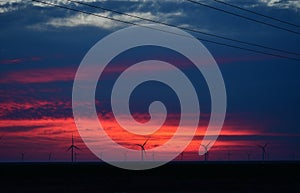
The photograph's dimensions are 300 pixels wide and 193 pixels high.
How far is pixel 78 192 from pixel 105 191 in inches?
182

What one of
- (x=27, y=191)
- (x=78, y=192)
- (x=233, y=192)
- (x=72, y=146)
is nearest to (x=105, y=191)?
(x=78, y=192)

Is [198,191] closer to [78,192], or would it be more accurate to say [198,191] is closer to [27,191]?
[78,192]

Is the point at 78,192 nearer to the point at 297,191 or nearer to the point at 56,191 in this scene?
the point at 56,191

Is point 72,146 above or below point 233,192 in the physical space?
above

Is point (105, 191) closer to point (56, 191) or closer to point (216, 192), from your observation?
point (56, 191)

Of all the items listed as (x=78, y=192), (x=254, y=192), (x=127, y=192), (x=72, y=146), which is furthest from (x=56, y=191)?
(x=72, y=146)

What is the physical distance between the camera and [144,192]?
90.4 m

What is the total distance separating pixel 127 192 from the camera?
89375mm

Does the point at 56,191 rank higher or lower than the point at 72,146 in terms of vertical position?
lower

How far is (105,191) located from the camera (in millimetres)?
93125

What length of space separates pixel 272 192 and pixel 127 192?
916 inches

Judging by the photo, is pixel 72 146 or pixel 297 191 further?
pixel 72 146

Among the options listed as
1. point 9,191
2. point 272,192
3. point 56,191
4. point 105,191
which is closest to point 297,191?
point 272,192

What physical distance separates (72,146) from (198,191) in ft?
327
